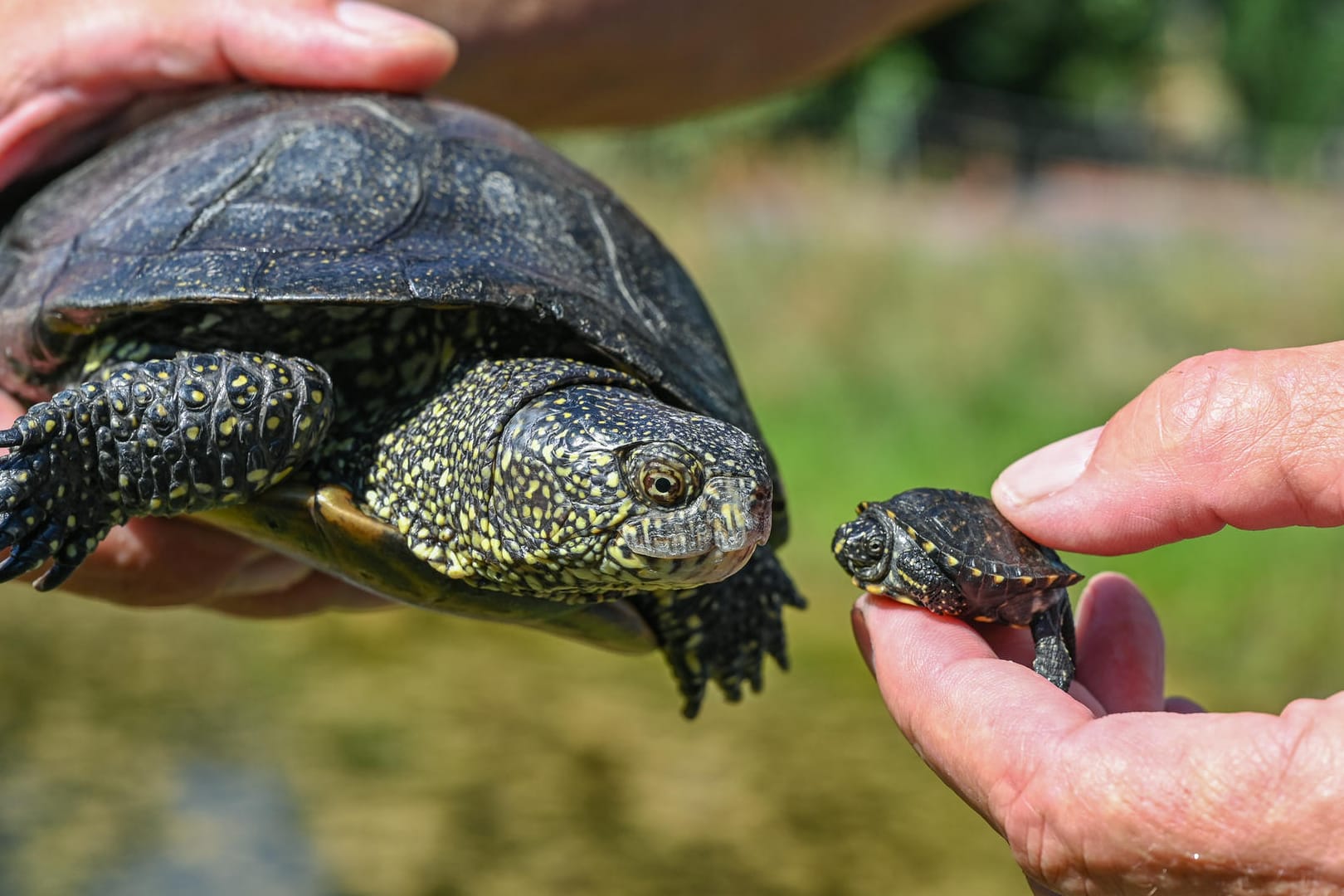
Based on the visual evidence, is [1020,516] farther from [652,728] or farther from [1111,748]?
[652,728]

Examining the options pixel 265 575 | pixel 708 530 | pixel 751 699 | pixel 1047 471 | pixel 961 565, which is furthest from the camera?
pixel 751 699

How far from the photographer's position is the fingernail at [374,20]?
8.25ft

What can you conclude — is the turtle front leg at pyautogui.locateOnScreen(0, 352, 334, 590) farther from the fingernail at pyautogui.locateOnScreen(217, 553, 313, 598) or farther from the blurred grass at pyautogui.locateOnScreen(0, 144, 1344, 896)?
the blurred grass at pyautogui.locateOnScreen(0, 144, 1344, 896)

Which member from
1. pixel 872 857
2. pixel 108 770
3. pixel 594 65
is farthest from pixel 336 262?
pixel 108 770

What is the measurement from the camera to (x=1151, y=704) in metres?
2.15

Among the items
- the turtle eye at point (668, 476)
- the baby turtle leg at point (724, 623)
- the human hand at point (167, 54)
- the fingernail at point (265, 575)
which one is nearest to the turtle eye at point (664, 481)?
→ the turtle eye at point (668, 476)

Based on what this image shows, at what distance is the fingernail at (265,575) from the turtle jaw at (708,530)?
4.25 feet

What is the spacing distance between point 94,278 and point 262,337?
10.9 inches

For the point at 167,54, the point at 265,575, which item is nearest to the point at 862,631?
the point at 265,575

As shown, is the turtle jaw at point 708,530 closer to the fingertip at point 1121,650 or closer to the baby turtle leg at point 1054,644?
the baby turtle leg at point 1054,644

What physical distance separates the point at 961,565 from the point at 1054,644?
0.73 ft

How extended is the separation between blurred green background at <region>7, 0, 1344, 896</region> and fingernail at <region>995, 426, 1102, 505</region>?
3.00m

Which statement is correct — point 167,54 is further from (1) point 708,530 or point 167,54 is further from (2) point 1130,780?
(2) point 1130,780

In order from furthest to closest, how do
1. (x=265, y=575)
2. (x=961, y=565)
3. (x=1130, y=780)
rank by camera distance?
1. (x=265, y=575)
2. (x=961, y=565)
3. (x=1130, y=780)
